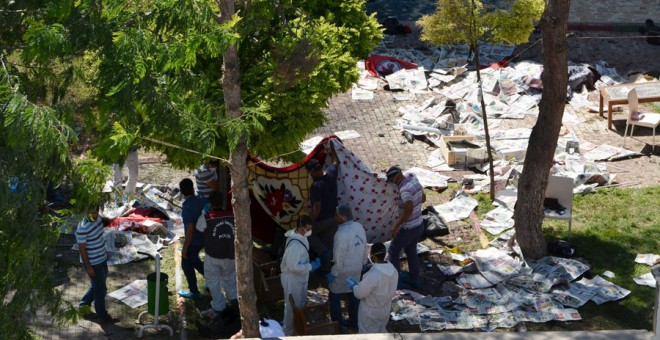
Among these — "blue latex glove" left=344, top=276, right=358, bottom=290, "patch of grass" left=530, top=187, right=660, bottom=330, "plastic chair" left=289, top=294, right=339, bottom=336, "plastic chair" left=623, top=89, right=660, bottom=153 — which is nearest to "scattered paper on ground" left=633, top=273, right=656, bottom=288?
"patch of grass" left=530, top=187, right=660, bottom=330

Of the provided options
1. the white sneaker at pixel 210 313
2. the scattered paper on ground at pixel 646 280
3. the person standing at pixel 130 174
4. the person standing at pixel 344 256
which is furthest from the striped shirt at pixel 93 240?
the scattered paper on ground at pixel 646 280

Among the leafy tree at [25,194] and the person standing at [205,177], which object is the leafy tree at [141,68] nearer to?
the leafy tree at [25,194]

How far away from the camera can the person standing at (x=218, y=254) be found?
10.7 metres

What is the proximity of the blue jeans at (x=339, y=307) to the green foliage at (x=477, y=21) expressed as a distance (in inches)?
182

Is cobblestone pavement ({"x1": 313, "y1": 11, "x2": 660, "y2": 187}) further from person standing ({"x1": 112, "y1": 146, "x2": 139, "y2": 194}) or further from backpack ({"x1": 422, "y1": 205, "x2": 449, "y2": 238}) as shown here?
person standing ({"x1": 112, "y1": 146, "x2": 139, "y2": 194})

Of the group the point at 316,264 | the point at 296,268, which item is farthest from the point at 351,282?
the point at 316,264

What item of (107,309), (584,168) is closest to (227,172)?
(107,309)

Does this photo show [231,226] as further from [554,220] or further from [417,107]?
[417,107]

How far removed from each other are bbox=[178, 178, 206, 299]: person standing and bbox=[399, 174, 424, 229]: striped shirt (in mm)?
2268

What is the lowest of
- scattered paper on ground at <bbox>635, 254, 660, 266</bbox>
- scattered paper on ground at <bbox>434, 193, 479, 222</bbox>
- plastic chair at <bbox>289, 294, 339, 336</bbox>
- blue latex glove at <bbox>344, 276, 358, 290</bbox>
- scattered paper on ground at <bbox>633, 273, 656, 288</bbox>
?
plastic chair at <bbox>289, 294, 339, 336</bbox>

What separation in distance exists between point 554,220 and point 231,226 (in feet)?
16.0

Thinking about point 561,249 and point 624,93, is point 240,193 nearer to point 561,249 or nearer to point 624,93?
point 561,249

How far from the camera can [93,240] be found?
1056cm

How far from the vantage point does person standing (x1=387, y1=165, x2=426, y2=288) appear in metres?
11.5
